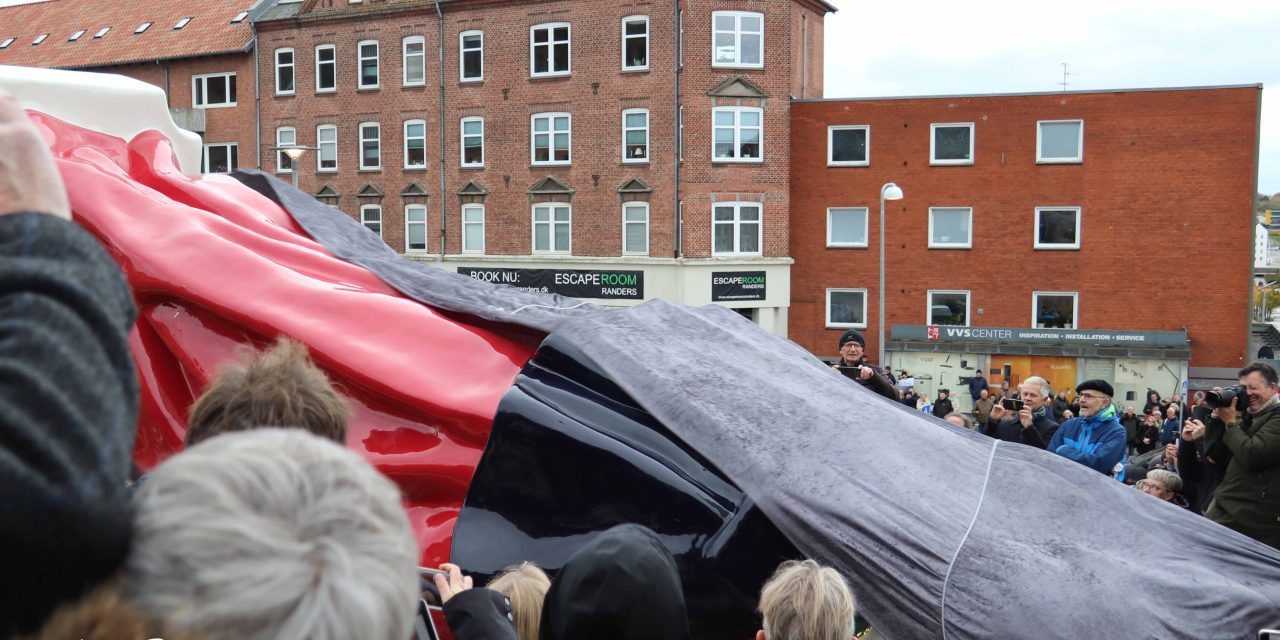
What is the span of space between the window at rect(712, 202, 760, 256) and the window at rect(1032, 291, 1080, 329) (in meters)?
7.25

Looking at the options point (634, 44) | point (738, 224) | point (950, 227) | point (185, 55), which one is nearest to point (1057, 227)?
point (950, 227)

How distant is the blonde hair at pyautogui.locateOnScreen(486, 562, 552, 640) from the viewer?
247 cm

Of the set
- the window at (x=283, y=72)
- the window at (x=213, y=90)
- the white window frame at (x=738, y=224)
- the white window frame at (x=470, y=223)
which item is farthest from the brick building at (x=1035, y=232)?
the window at (x=213, y=90)

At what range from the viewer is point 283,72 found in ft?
104

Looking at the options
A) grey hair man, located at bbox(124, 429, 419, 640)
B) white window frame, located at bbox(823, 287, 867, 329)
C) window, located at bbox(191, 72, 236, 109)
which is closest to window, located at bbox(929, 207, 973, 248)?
white window frame, located at bbox(823, 287, 867, 329)

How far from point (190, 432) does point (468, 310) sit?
3.01 meters

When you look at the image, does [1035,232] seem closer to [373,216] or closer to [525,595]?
[373,216]

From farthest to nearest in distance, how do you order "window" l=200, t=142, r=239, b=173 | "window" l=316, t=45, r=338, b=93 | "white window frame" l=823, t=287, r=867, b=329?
"window" l=200, t=142, r=239, b=173
"window" l=316, t=45, r=338, b=93
"white window frame" l=823, t=287, r=867, b=329

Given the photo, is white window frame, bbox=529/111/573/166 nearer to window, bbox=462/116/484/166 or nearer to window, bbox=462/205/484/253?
window, bbox=462/116/484/166

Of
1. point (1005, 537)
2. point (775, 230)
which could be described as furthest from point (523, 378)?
point (775, 230)

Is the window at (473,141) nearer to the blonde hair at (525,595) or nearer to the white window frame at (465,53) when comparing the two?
the white window frame at (465,53)

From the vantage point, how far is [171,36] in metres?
33.5

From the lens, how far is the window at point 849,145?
26844mm

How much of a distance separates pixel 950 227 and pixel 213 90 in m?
23.3
